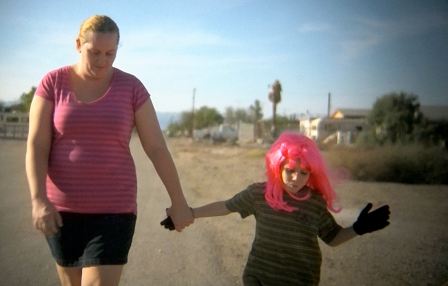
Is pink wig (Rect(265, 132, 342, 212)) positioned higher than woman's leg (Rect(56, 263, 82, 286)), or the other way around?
pink wig (Rect(265, 132, 342, 212))

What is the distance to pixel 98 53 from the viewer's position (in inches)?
96.1

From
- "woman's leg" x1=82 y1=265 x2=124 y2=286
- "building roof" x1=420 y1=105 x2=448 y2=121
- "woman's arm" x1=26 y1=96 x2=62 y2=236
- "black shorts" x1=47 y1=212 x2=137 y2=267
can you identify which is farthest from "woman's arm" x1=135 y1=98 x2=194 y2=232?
"building roof" x1=420 y1=105 x2=448 y2=121

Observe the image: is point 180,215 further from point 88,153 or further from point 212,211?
point 88,153

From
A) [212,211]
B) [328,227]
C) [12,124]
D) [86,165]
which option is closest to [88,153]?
[86,165]

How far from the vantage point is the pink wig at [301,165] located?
108 inches

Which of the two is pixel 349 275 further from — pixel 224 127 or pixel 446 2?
pixel 224 127

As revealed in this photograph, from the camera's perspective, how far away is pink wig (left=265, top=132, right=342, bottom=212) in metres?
2.74

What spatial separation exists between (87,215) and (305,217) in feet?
3.70

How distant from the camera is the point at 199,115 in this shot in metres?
69.6

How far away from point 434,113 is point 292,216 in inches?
488

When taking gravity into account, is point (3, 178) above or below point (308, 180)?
below

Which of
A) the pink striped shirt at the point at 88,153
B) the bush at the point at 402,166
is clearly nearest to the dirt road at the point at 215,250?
the pink striped shirt at the point at 88,153

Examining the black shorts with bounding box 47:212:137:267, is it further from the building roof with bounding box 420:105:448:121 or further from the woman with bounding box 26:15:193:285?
the building roof with bounding box 420:105:448:121

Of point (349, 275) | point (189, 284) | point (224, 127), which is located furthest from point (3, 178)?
point (224, 127)
